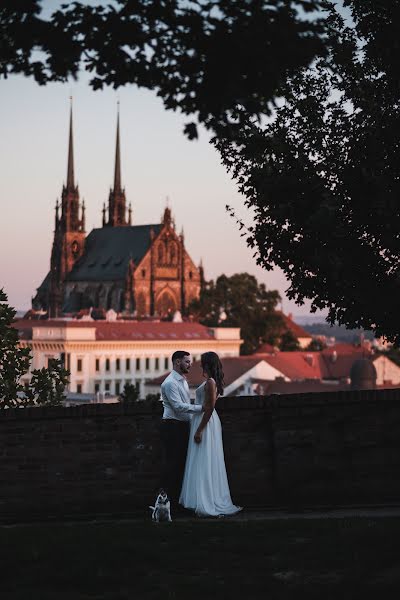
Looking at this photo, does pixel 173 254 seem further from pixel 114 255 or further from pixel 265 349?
pixel 265 349

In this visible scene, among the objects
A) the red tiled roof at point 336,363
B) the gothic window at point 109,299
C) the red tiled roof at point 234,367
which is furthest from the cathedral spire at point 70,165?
the red tiled roof at point 234,367

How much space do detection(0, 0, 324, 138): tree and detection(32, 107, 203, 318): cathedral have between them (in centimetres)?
17842

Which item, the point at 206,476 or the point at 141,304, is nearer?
the point at 206,476

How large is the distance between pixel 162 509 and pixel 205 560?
2503mm

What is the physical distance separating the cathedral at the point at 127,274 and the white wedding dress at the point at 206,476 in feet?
571

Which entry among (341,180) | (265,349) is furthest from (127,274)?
(341,180)

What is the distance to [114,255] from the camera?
196 m

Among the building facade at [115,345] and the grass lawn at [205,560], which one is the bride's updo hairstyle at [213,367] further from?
the building facade at [115,345]

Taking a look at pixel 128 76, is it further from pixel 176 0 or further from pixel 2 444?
pixel 2 444

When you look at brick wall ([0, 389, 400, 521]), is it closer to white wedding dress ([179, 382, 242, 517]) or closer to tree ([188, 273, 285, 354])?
white wedding dress ([179, 382, 242, 517])

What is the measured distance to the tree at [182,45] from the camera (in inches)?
303

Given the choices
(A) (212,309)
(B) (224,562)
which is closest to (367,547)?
(B) (224,562)

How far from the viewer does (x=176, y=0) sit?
7.84 meters

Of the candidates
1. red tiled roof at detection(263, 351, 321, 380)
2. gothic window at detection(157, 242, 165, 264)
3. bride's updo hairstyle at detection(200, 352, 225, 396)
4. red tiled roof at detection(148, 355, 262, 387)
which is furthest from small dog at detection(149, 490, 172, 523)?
gothic window at detection(157, 242, 165, 264)
